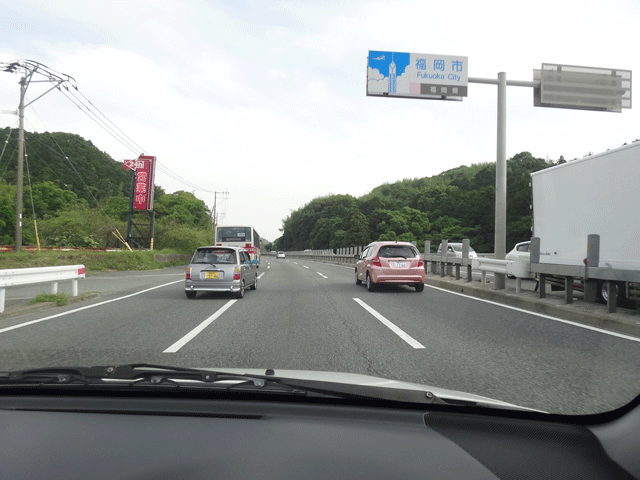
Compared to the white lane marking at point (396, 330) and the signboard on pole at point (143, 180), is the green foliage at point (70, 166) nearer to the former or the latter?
the signboard on pole at point (143, 180)

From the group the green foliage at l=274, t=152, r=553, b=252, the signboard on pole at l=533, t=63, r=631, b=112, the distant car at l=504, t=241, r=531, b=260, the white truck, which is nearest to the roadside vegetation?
the green foliage at l=274, t=152, r=553, b=252

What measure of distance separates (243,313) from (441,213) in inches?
3003

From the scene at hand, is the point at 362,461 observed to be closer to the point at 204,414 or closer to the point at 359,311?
the point at 204,414

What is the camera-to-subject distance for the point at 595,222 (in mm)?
9500

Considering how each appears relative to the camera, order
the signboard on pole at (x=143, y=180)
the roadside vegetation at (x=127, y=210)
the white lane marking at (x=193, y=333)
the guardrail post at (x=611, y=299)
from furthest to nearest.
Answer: the signboard on pole at (x=143, y=180) < the roadside vegetation at (x=127, y=210) < the guardrail post at (x=611, y=299) < the white lane marking at (x=193, y=333)

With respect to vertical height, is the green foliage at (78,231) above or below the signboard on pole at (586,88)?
below

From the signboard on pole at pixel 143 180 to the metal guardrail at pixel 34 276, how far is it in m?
29.7

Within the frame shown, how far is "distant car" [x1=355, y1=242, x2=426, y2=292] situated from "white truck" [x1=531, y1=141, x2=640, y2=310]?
339 cm

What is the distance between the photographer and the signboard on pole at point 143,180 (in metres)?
40.9

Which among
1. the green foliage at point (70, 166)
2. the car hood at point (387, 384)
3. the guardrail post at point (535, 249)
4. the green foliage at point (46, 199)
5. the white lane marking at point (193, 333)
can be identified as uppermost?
→ the green foliage at point (70, 166)

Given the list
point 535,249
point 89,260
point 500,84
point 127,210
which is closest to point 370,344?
point 535,249

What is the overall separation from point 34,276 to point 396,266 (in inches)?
363

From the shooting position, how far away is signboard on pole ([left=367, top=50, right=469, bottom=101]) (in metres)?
15.7

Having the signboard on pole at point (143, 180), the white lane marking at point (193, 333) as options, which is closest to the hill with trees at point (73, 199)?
the signboard on pole at point (143, 180)
